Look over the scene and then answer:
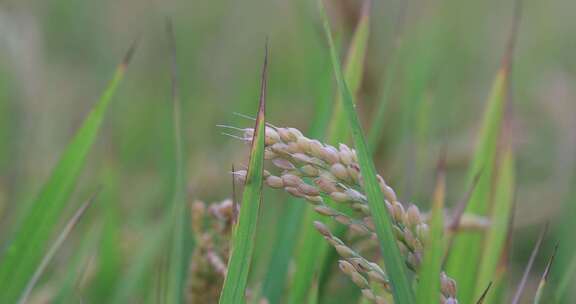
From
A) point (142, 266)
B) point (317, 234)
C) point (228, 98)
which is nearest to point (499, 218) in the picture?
point (317, 234)

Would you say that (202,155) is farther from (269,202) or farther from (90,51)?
(90,51)

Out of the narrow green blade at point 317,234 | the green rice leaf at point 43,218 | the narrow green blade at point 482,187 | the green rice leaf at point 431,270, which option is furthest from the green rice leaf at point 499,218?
the green rice leaf at point 43,218

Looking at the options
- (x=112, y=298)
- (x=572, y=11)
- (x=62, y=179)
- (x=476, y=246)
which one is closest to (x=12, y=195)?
(x=112, y=298)

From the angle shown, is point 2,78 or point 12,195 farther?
point 2,78

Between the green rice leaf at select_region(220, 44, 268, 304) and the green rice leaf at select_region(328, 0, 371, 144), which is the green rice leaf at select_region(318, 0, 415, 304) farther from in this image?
the green rice leaf at select_region(328, 0, 371, 144)

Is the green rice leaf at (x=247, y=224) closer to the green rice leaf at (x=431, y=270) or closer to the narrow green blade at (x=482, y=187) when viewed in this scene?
the green rice leaf at (x=431, y=270)

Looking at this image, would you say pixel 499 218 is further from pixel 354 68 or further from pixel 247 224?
pixel 247 224
